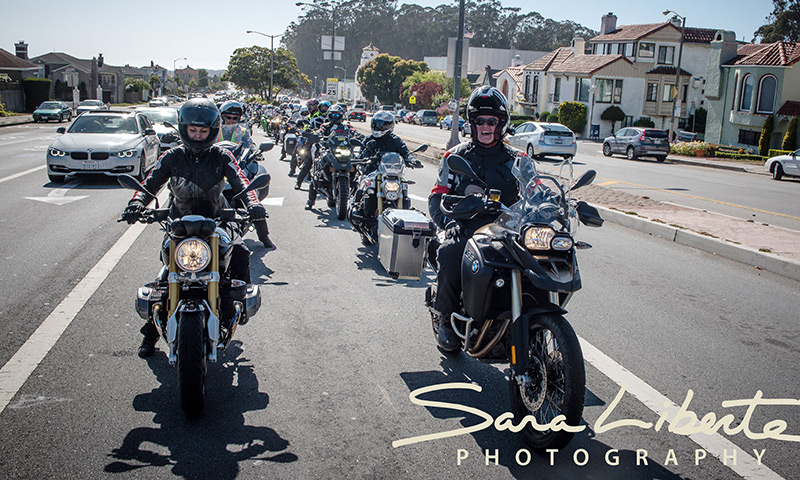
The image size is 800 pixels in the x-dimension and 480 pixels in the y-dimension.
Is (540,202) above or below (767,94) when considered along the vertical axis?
below

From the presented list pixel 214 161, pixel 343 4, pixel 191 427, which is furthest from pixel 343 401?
pixel 343 4

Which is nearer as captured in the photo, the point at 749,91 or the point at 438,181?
the point at 438,181

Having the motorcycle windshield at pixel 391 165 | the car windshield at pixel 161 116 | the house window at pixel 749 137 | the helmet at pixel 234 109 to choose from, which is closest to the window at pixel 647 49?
the house window at pixel 749 137

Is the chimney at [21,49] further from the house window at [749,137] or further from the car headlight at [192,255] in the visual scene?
the car headlight at [192,255]

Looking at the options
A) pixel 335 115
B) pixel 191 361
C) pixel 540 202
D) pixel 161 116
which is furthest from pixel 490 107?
pixel 161 116

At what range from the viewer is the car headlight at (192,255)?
4398 millimetres

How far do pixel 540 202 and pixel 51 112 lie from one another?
52.7 metres

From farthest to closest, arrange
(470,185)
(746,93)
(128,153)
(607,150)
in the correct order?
(746,93) → (607,150) → (128,153) → (470,185)

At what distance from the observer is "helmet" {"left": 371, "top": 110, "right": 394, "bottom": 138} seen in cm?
1045

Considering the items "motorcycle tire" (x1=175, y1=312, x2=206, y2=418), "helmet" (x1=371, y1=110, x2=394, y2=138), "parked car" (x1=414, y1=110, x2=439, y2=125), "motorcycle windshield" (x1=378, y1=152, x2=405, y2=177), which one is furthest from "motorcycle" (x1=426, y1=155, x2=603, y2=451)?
"parked car" (x1=414, y1=110, x2=439, y2=125)

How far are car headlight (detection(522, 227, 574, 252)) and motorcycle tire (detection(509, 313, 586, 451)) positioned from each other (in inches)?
14.5

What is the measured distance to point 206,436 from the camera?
4121 mm

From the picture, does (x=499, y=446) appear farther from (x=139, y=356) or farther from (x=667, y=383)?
(x=139, y=356)

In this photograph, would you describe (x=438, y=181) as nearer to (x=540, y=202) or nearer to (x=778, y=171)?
(x=540, y=202)
